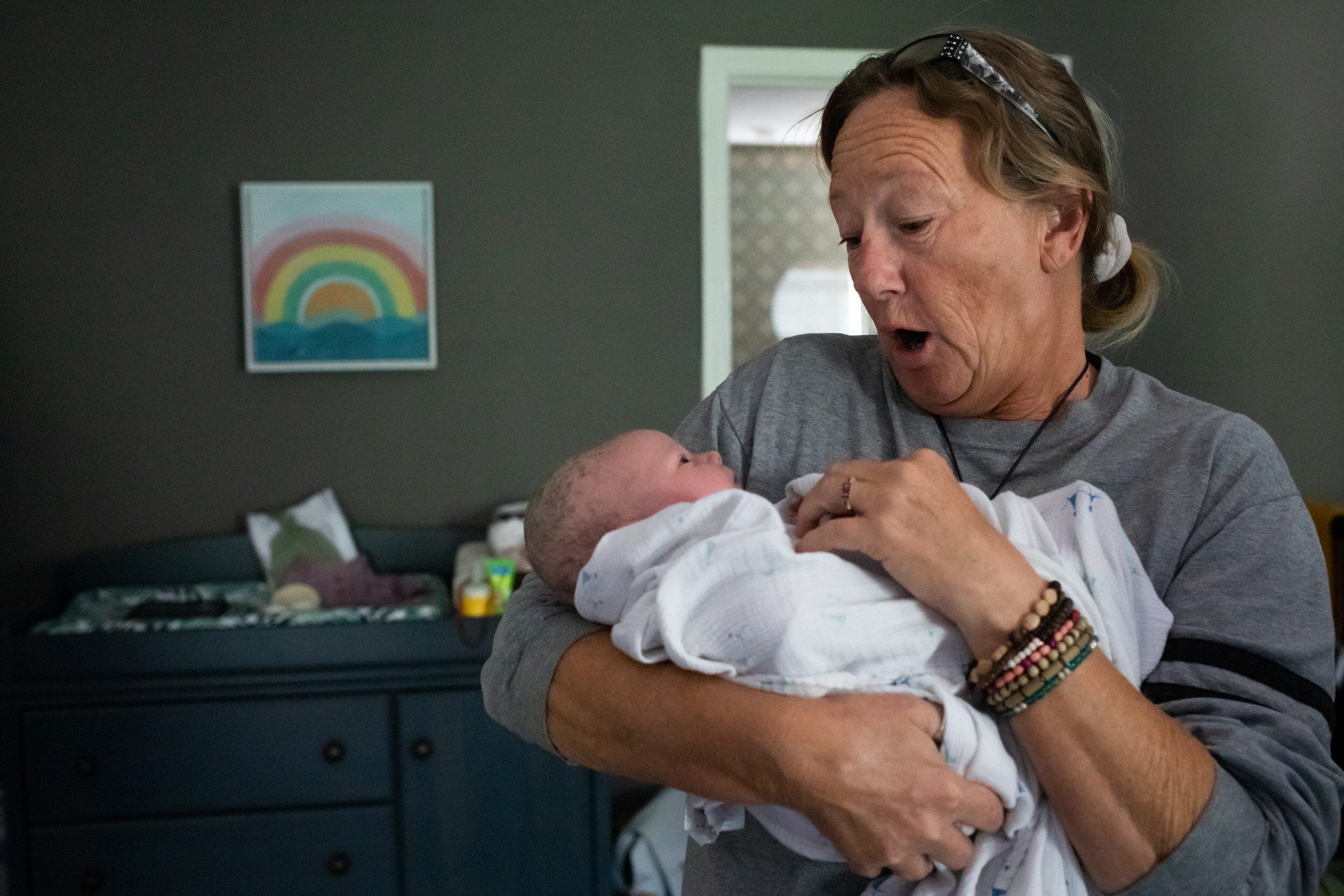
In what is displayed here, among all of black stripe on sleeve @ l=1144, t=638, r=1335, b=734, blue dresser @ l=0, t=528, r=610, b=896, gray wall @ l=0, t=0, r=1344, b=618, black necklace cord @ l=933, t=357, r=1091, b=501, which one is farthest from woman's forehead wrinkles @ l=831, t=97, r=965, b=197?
gray wall @ l=0, t=0, r=1344, b=618

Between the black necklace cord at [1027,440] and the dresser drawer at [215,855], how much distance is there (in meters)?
1.93

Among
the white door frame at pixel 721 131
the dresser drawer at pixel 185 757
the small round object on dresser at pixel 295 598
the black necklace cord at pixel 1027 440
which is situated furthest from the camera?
the white door frame at pixel 721 131

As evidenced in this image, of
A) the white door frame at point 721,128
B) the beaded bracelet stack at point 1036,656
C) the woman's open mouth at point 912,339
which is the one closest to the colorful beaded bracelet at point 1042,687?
the beaded bracelet stack at point 1036,656

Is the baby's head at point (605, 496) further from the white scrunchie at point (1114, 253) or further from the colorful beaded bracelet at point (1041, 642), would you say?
the white scrunchie at point (1114, 253)

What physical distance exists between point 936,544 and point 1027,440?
1.05 ft

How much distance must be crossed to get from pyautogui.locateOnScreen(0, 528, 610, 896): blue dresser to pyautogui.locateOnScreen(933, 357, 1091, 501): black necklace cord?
163 cm

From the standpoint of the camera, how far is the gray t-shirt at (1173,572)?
31.9 inches

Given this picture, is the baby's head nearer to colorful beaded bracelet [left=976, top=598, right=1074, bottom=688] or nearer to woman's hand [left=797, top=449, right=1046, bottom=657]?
woman's hand [left=797, top=449, right=1046, bottom=657]

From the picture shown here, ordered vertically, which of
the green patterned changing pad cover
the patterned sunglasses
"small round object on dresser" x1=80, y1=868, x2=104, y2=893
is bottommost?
"small round object on dresser" x1=80, y1=868, x2=104, y2=893

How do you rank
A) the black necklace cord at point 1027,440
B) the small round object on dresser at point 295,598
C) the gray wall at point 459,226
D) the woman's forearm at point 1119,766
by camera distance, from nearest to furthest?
the woman's forearm at point 1119,766, the black necklace cord at point 1027,440, the small round object on dresser at point 295,598, the gray wall at point 459,226

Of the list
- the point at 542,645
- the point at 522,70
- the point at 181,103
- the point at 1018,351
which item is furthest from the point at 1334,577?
the point at 181,103

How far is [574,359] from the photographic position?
3121 mm

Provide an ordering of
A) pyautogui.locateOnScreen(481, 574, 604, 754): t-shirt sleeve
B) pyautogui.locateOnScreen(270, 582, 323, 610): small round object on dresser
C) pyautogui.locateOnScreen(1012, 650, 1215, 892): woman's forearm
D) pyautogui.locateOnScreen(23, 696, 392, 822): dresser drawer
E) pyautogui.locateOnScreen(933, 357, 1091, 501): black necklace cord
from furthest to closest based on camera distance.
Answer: pyautogui.locateOnScreen(270, 582, 323, 610): small round object on dresser, pyautogui.locateOnScreen(23, 696, 392, 822): dresser drawer, pyautogui.locateOnScreen(933, 357, 1091, 501): black necklace cord, pyautogui.locateOnScreen(481, 574, 604, 754): t-shirt sleeve, pyautogui.locateOnScreen(1012, 650, 1215, 892): woman's forearm

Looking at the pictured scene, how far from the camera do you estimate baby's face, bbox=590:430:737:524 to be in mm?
1005
